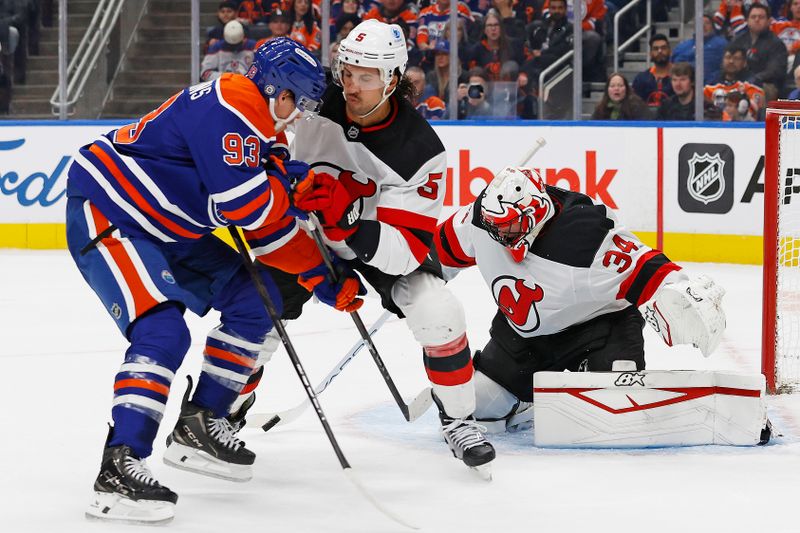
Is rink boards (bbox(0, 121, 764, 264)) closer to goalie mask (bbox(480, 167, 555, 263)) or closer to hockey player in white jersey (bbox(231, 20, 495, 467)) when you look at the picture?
Answer: goalie mask (bbox(480, 167, 555, 263))

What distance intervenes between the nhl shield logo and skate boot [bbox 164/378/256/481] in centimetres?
436

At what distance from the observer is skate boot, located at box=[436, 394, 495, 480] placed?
289 cm

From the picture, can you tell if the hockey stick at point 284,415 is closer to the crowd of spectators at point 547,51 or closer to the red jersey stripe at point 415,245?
the red jersey stripe at point 415,245

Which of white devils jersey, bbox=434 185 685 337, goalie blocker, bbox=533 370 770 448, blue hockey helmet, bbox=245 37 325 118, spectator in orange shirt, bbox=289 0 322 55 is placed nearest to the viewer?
blue hockey helmet, bbox=245 37 325 118

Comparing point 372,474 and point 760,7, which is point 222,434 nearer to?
point 372,474

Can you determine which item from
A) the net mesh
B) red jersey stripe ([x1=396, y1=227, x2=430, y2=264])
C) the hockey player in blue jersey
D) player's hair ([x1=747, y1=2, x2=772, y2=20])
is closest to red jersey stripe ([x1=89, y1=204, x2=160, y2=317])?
the hockey player in blue jersey

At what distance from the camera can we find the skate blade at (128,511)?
8.29ft

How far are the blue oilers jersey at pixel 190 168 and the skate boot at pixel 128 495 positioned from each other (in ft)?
1.61

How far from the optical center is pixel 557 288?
10.7 ft

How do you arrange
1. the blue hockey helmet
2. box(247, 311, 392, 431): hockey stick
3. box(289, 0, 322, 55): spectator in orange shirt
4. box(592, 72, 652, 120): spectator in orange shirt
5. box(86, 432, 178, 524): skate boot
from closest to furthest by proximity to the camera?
box(86, 432, 178, 524): skate boot < the blue hockey helmet < box(247, 311, 392, 431): hockey stick < box(592, 72, 652, 120): spectator in orange shirt < box(289, 0, 322, 55): spectator in orange shirt

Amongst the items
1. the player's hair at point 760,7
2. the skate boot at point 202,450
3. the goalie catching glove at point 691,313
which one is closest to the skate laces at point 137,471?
the skate boot at point 202,450

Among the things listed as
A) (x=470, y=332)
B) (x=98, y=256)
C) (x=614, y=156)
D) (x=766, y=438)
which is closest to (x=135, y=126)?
(x=98, y=256)

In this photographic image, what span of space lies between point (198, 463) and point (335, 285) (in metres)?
0.51

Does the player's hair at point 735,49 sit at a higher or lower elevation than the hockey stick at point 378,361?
higher
